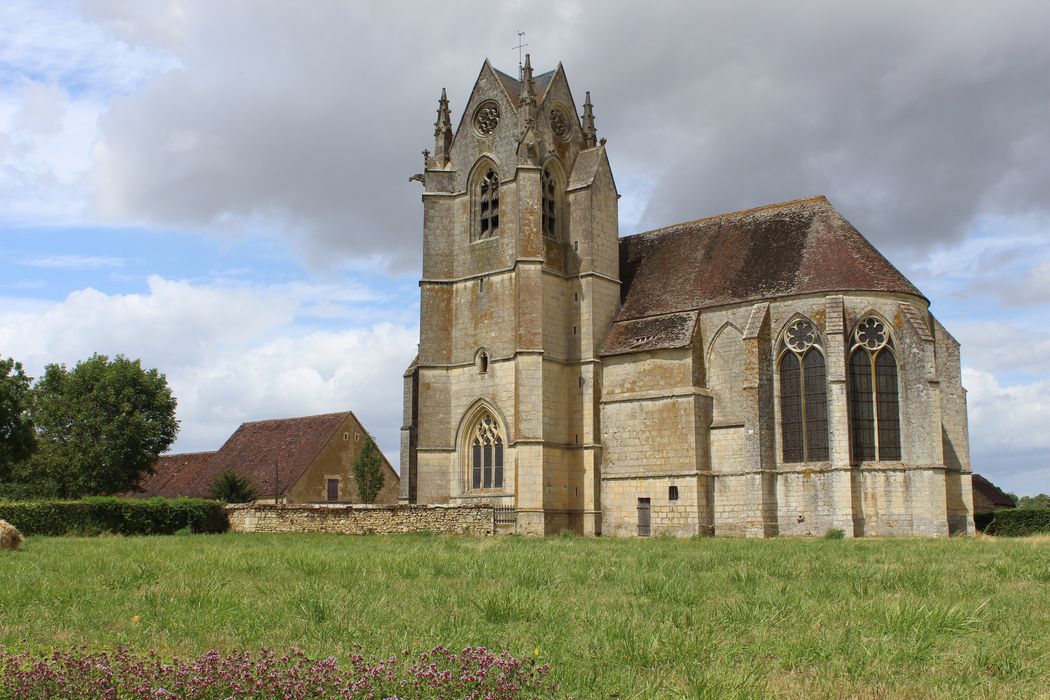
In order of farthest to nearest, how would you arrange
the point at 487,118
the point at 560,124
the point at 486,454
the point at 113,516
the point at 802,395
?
the point at 560,124, the point at 487,118, the point at 486,454, the point at 802,395, the point at 113,516

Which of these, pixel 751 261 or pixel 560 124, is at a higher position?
pixel 560 124

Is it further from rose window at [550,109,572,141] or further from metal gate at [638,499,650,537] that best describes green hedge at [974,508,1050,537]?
rose window at [550,109,572,141]

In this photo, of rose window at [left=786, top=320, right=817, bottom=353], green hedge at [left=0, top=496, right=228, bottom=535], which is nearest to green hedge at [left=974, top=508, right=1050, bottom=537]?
rose window at [left=786, top=320, right=817, bottom=353]

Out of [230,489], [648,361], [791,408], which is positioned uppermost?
[648,361]

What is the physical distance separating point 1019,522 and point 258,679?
32.6 meters

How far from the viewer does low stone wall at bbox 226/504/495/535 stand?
2805cm

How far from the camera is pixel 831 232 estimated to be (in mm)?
Result: 33344

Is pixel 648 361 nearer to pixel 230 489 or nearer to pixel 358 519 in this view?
pixel 358 519

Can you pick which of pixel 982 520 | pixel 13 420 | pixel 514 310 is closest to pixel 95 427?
pixel 13 420

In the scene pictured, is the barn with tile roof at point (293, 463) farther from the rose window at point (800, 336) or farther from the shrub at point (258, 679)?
the shrub at point (258, 679)

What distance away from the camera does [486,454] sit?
3494cm

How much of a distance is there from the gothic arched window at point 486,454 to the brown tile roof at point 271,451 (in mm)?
13113

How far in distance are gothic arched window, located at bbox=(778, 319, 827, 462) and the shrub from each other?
84.4 ft

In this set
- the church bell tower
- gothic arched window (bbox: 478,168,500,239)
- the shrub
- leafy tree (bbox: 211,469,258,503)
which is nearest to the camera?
the shrub
